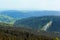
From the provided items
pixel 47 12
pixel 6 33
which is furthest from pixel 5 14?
pixel 6 33

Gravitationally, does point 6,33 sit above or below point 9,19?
above

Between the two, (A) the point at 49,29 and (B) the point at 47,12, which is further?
(B) the point at 47,12

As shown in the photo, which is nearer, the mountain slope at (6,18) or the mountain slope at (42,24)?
the mountain slope at (42,24)

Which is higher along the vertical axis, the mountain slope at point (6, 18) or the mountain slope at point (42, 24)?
the mountain slope at point (42, 24)

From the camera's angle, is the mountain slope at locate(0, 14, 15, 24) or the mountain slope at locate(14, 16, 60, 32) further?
the mountain slope at locate(0, 14, 15, 24)

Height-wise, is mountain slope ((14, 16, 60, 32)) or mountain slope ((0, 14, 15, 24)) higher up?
mountain slope ((14, 16, 60, 32))

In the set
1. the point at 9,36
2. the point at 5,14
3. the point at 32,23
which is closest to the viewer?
the point at 9,36

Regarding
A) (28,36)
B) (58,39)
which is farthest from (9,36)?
(58,39)

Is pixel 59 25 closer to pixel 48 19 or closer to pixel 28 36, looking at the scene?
pixel 48 19

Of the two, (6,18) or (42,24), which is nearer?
(42,24)

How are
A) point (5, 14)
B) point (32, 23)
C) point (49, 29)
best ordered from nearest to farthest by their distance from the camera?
point (49, 29) → point (32, 23) → point (5, 14)
